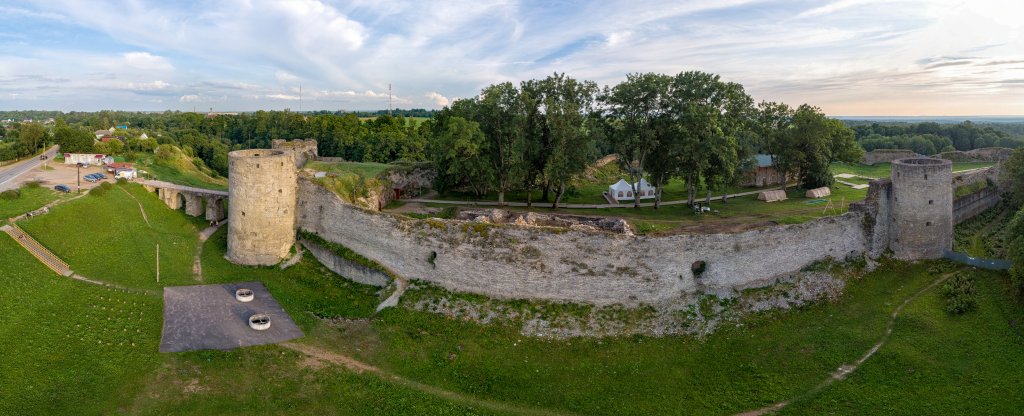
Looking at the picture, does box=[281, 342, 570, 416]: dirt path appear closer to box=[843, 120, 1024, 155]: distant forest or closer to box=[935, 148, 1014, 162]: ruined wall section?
box=[935, 148, 1014, 162]: ruined wall section

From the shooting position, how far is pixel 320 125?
81438 mm

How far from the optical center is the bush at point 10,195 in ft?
119

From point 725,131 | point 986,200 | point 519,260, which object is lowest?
point 519,260

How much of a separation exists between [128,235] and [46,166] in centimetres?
2377

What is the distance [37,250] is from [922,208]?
45.6 m

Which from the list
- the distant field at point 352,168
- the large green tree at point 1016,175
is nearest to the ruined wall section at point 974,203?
the large green tree at point 1016,175

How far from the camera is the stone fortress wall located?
26062 mm

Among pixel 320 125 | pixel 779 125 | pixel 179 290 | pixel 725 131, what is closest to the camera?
pixel 179 290

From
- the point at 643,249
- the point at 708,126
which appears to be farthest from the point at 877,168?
the point at 643,249

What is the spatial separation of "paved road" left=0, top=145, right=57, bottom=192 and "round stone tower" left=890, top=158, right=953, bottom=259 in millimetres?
55081

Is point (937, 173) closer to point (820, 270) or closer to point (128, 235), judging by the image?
point (820, 270)

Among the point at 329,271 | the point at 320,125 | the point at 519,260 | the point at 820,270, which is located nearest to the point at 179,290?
the point at 329,271

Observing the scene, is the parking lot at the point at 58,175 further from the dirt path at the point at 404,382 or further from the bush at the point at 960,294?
the bush at the point at 960,294

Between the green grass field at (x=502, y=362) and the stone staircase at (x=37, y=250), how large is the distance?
83 cm
